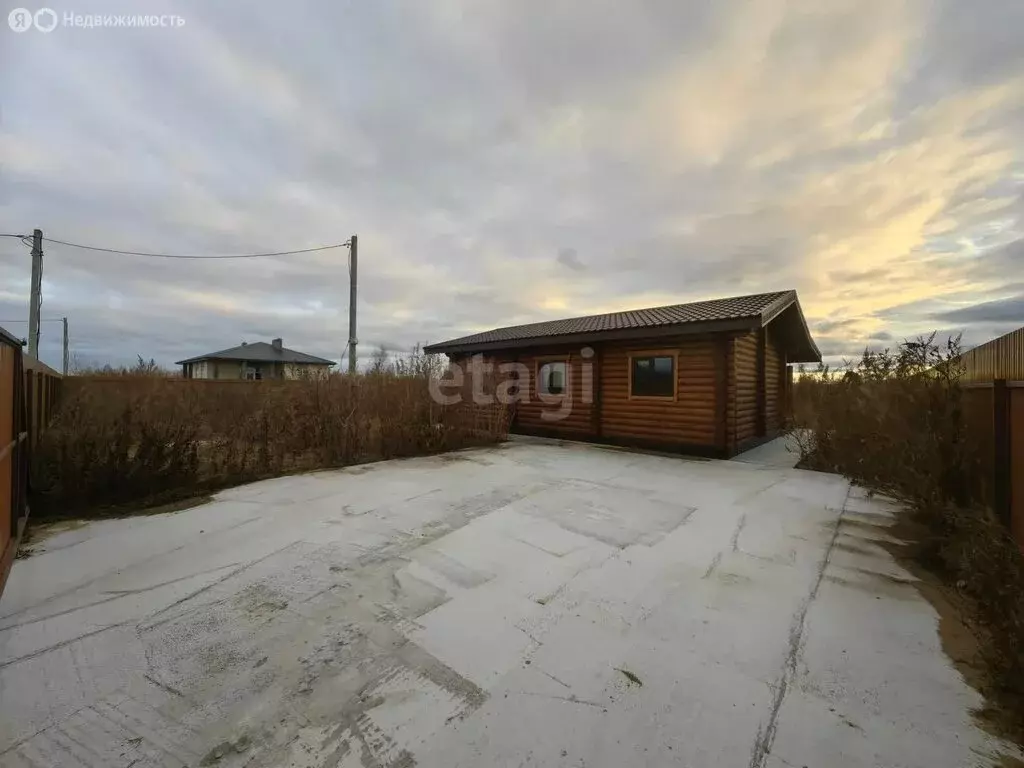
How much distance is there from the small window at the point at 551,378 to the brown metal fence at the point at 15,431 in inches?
334

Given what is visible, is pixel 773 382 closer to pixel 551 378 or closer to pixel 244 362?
pixel 551 378

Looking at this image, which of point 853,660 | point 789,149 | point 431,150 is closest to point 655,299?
point 789,149

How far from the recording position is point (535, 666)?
194 cm

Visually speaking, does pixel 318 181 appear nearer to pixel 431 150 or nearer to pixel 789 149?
pixel 431 150

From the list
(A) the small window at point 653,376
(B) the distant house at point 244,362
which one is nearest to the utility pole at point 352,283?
(A) the small window at point 653,376

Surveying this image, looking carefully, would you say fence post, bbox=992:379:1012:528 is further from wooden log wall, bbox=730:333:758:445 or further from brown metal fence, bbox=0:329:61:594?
brown metal fence, bbox=0:329:61:594

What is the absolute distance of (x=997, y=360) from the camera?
2756 millimetres

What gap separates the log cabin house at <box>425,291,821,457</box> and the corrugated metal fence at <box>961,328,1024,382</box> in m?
3.54

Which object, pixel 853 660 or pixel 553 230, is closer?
pixel 853 660

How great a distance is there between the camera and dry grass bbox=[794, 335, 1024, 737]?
183 cm

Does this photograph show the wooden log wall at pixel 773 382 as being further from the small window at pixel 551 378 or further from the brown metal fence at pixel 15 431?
the brown metal fence at pixel 15 431

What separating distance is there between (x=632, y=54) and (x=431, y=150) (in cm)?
425

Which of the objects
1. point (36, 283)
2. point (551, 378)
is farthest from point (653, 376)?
point (36, 283)

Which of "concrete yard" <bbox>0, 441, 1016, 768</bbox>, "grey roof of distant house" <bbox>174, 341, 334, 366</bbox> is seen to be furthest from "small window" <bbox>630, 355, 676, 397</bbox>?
"grey roof of distant house" <bbox>174, 341, 334, 366</bbox>
